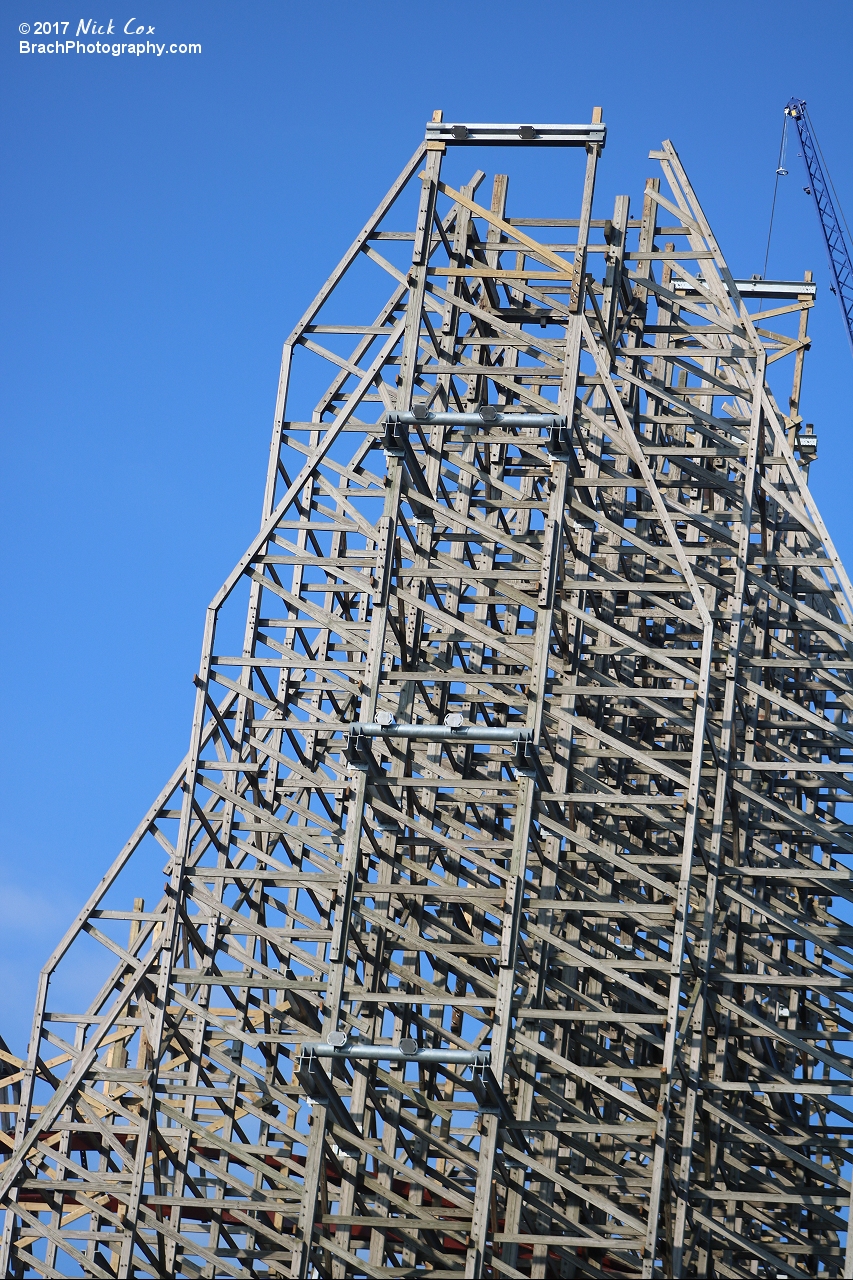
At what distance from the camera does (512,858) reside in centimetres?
2375

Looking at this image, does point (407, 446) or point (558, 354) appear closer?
point (407, 446)

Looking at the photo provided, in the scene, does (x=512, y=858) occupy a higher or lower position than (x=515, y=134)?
lower

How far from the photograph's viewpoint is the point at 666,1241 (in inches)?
969

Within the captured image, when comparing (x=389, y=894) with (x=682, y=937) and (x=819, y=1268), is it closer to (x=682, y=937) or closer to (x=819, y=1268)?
(x=682, y=937)

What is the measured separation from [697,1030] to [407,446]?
8.03 meters

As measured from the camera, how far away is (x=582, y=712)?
91.8 feet

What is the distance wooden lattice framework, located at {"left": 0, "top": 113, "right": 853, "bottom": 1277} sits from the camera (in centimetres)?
2411

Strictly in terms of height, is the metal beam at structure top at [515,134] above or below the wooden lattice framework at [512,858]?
above

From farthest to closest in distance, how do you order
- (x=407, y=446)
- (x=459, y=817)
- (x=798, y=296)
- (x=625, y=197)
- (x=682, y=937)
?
(x=798, y=296) → (x=625, y=197) → (x=459, y=817) → (x=407, y=446) → (x=682, y=937)

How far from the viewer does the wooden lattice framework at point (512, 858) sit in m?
24.1

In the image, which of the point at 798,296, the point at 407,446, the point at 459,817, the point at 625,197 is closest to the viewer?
the point at 407,446

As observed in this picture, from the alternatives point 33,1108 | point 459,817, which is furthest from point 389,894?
point 33,1108

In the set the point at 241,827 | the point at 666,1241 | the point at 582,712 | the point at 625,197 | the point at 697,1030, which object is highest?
the point at 625,197

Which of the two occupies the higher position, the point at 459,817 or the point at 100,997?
the point at 459,817
